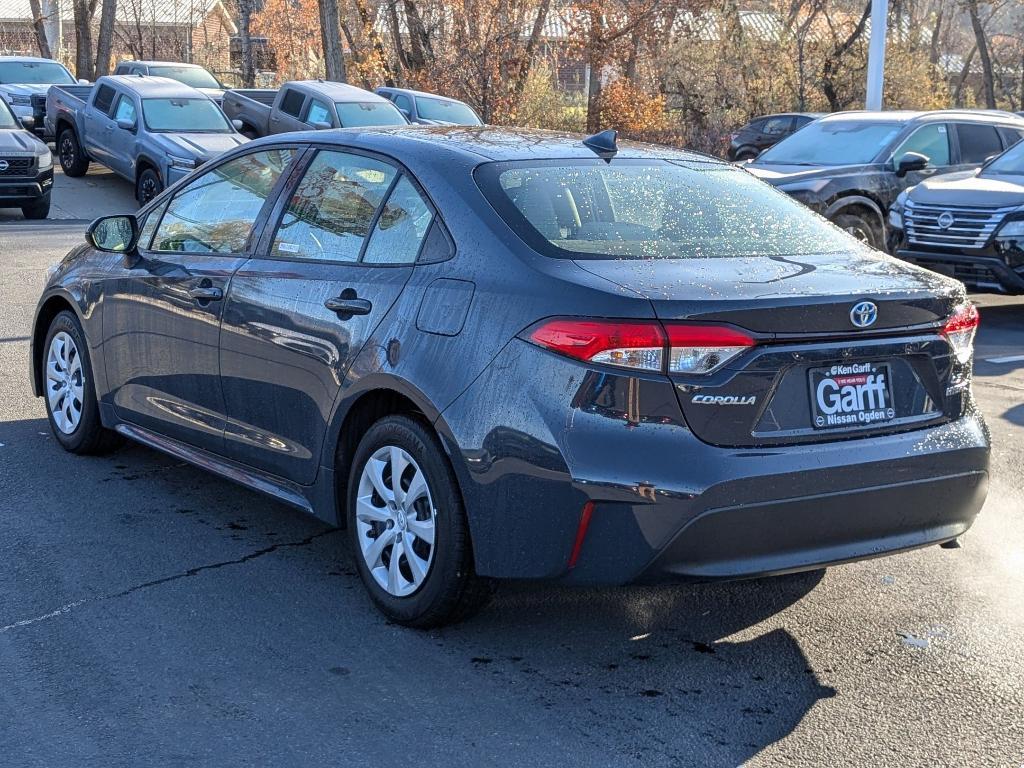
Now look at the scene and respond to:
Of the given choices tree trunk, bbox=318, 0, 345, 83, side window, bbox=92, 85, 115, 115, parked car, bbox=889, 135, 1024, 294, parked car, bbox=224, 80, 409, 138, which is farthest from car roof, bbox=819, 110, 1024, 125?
tree trunk, bbox=318, 0, 345, 83

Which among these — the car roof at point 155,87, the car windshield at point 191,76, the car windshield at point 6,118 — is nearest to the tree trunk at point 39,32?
the car windshield at point 191,76

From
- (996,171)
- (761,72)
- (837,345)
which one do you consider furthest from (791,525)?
(761,72)

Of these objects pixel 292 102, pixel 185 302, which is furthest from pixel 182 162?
pixel 185 302

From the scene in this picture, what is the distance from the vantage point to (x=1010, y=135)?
14820mm

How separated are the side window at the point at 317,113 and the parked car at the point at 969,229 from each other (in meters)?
11.0

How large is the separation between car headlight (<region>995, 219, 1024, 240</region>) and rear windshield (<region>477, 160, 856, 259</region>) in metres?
6.95

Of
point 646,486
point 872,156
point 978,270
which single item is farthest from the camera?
point 872,156

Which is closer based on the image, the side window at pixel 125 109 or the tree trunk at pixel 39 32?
the side window at pixel 125 109

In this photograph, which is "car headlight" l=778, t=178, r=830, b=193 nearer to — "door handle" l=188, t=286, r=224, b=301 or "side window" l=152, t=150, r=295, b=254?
"side window" l=152, t=150, r=295, b=254

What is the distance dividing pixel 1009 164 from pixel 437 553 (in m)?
10.2

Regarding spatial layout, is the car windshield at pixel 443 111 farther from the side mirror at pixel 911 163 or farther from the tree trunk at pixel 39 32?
the tree trunk at pixel 39 32

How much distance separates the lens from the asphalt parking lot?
3.69 metres

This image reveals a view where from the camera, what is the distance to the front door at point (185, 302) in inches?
214

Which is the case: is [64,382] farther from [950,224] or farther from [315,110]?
[315,110]
